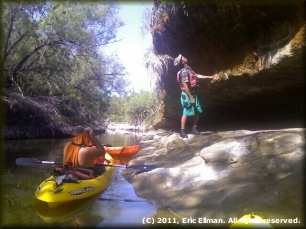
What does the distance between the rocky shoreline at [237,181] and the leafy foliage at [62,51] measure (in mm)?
7461

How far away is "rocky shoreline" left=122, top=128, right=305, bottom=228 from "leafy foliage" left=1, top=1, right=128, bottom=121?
746cm

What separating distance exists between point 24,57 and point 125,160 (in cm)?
669

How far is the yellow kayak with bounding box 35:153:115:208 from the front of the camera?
2.89 m

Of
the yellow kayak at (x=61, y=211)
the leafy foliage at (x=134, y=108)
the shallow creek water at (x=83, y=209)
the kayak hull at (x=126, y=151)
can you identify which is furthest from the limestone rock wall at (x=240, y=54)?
the leafy foliage at (x=134, y=108)

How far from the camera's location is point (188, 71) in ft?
15.7

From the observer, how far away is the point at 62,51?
10.9 metres

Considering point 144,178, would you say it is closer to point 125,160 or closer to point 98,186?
point 98,186

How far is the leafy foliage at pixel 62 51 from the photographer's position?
386 inches

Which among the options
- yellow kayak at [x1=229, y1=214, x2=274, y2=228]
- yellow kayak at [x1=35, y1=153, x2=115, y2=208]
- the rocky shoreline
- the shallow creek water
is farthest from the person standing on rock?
yellow kayak at [x1=229, y1=214, x2=274, y2=228]

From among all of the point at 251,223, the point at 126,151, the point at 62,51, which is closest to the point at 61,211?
the point at 251,223

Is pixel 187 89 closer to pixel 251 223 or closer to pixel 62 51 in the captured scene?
pixel 251 223

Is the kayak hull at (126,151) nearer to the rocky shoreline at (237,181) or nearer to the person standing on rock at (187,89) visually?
the person standing on rock at (187,89)

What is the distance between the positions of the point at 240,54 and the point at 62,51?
7827 millimetres

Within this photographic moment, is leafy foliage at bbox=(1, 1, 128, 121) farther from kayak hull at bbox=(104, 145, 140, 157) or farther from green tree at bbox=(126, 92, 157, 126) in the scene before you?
kayak hull at bbox=(104, 145, 140, 157)
